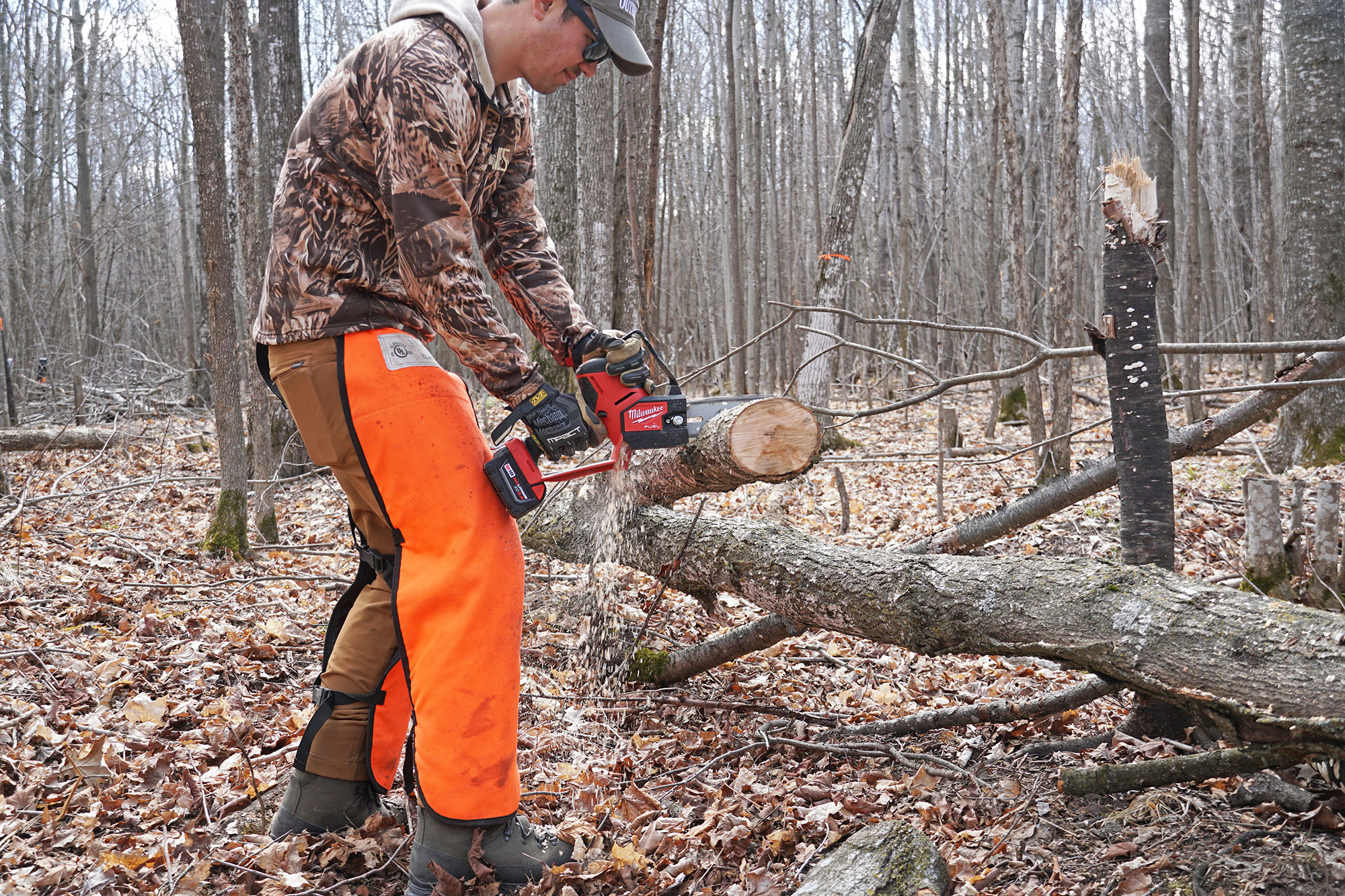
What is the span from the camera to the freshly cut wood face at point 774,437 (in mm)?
2707

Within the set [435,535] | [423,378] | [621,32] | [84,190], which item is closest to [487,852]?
[435,535]

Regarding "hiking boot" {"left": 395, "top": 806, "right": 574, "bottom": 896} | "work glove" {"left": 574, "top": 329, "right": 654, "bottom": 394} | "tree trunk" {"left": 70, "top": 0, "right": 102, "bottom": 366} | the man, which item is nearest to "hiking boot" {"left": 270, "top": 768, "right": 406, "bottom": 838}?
the man

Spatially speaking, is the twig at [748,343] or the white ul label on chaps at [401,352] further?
the twig at [748,343]

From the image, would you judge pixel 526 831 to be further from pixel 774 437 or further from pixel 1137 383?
pixel 1137 383

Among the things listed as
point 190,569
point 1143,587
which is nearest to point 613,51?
point 1143,587

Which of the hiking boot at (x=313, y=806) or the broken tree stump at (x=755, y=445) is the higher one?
the broken tree stump at (x=755, y=445)

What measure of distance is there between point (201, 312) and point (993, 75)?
15.9m

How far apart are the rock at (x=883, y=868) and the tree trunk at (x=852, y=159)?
18.3ft

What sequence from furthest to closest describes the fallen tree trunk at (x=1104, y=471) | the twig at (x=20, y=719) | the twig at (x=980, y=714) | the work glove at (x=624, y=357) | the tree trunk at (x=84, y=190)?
1. the tree trunk at (x=84, y=190)
2. the fallen tree trunk at (x=1104, y=471)
3. the twig at (x=20, y=719)
4. the twig at (x=980, y=714)
5. the work glove at (x=624, y=357)

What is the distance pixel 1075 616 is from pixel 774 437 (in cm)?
101

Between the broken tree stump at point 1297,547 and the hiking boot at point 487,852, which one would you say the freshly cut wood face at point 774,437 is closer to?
the hiking boot at point 487,852

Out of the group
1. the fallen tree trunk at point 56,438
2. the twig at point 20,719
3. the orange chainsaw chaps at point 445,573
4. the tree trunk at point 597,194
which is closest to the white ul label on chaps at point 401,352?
the orange chainsaw chaps at point 445,573

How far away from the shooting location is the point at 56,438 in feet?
27.3

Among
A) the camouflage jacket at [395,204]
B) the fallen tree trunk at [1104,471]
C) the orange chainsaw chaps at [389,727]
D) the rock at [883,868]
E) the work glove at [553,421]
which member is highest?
the camouflage jacket at [395,204]
